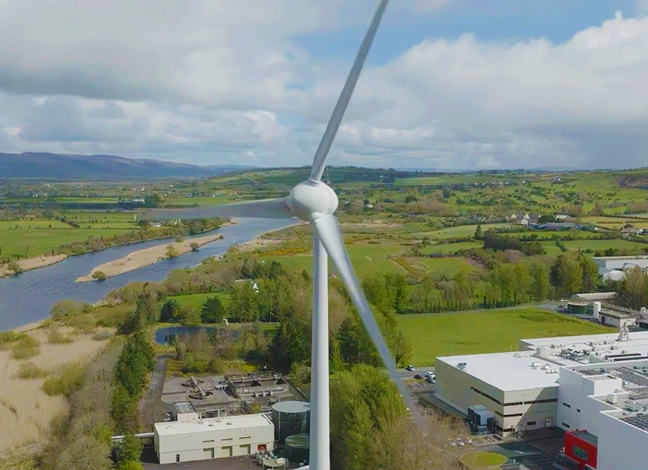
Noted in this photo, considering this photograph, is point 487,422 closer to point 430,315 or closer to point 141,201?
point 430,315

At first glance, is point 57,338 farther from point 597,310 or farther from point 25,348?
point 597,310

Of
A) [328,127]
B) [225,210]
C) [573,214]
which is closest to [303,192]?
[328,127]

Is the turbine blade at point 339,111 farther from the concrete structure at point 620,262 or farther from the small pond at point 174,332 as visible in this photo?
the concrete structure at point 620,262

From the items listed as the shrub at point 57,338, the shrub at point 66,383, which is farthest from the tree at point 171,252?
the shrub at point 66,383

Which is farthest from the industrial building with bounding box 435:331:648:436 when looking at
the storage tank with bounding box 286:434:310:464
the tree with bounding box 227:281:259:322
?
the tree with bounding box 227:281:259:322

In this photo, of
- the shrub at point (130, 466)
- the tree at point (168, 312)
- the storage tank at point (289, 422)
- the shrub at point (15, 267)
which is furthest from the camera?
the shrub at point (15, 267)

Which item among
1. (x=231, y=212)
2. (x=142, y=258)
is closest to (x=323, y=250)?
(x=231, y=212)

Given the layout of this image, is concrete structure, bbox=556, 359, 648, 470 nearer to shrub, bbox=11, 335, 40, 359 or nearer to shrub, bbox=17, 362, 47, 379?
shrub, bbox=17, 362, 47, 379
